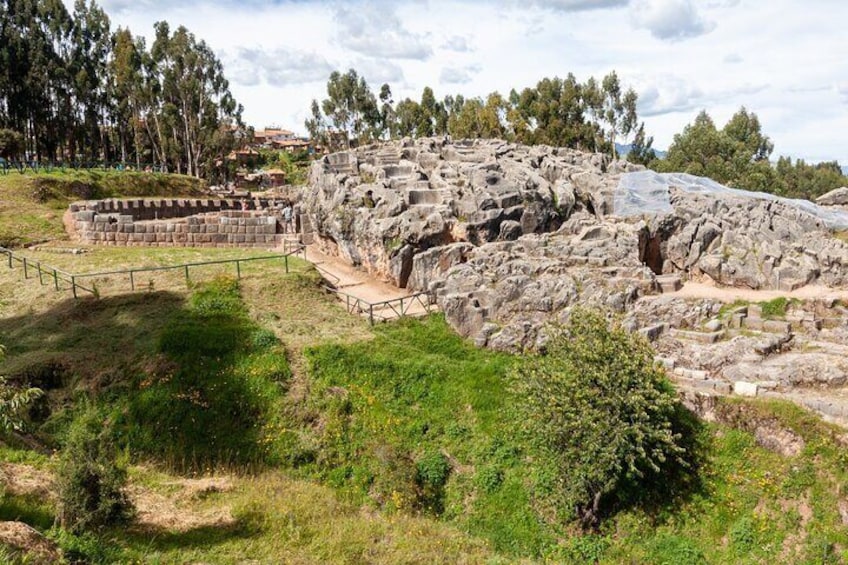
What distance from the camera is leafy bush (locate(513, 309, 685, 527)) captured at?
14.7 metres

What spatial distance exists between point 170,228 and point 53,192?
11.4 meters

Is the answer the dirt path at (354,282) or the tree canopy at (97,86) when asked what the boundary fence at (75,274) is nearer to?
the dirt path at (354,282)

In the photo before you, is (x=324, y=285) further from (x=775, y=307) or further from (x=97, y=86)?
(x=97, y=86)

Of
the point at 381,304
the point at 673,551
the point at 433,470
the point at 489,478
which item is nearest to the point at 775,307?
the point at 673,551

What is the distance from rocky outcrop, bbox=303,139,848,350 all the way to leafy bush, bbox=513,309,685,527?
5871mm

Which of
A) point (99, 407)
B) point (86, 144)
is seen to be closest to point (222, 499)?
point (99, 407)

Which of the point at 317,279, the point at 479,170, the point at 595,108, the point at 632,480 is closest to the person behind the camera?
the point at 632,480

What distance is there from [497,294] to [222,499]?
13.4 metres

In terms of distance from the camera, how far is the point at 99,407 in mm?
18734

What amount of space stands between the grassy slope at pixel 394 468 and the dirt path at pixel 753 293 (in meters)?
8.48

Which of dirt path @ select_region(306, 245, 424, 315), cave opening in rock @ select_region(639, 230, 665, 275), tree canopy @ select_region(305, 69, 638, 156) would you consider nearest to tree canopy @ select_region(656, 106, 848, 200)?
tree canopy @ select_region(305, 69, 638, 156)

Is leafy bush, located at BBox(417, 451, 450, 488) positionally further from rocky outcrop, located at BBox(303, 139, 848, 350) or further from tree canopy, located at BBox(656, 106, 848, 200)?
tree canopy, located at BBox(656, 106, 848, 200)

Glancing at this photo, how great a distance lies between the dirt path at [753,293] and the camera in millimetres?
23703

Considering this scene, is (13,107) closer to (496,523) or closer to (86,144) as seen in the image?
(86,144)
